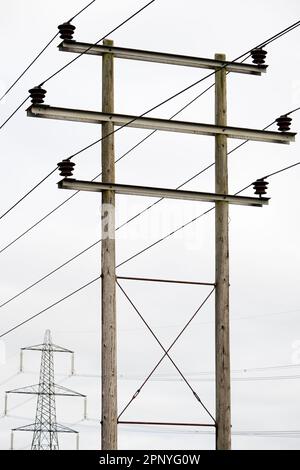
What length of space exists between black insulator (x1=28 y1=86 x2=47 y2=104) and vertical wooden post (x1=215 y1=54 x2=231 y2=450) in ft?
10.7

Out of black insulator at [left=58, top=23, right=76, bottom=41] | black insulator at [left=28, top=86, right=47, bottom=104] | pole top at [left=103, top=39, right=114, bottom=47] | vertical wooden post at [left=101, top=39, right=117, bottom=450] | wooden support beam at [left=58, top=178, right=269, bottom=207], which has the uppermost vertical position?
black insulator at [left=58, top=23, right=76, bottom=41]

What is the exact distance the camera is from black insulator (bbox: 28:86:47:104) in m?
29.0

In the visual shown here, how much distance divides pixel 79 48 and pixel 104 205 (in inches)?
124

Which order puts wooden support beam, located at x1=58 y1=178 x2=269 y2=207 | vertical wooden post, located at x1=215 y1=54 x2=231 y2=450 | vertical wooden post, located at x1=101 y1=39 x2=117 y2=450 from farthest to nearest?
wooden support beam, located at x1=58 y1=178 x2=269 y2=207 → vertical wooden post, located at x1=215 y1=54 x2=231 y2=450 → vertical wooden post, located at x1=101 y1=39 x2=117 y2=450

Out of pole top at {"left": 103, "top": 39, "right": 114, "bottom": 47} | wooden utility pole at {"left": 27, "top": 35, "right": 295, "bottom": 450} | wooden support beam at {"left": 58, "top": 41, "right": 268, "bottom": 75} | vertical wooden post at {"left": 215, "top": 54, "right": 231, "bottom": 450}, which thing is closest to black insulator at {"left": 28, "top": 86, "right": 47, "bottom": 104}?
wooden utility pole at {"left": 27, "top": 35, "right": 295, "bottom": 450}

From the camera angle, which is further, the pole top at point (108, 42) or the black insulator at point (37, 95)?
the pole top at point (108, 42)

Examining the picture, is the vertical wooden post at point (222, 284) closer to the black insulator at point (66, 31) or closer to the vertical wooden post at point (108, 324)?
the vertical wooden post at point (108, 324)

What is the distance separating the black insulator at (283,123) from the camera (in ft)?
99.9

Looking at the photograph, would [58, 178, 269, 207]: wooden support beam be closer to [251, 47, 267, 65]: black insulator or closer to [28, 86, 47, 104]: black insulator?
[28, 86, 47, 104]: black insulator

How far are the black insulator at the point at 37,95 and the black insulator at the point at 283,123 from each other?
4607mm

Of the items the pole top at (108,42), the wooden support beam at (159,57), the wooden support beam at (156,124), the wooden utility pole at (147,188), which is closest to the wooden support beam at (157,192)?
the wooden utility pole at (147,188)

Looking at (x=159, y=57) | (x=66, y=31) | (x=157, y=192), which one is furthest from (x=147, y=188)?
(x=66, y=31)

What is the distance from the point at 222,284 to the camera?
94.1 ft
